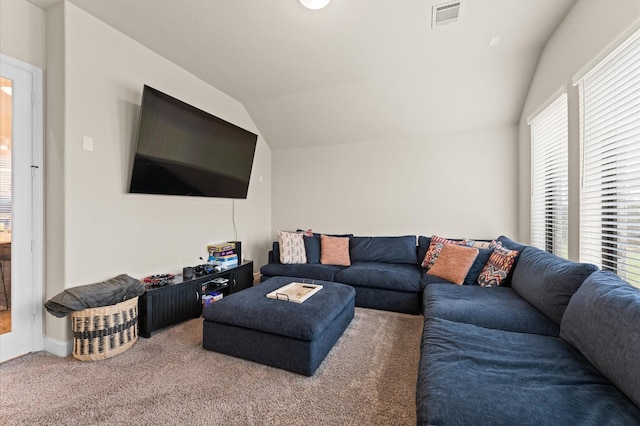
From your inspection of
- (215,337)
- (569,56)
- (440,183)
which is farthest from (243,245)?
(569,56)

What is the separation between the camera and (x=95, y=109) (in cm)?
230

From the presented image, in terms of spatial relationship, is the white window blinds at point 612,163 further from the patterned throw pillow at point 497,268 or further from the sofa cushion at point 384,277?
the sofa cushion at point 384,277

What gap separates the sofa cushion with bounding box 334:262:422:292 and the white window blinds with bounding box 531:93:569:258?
1.35 m

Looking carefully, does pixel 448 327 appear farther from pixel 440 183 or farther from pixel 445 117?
pixel 445 117

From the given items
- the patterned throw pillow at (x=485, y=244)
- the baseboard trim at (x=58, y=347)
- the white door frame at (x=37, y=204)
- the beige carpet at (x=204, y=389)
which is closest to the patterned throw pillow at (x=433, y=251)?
the patterned throw pillow at (x=485, y=244)

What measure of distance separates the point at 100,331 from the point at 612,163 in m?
3.78

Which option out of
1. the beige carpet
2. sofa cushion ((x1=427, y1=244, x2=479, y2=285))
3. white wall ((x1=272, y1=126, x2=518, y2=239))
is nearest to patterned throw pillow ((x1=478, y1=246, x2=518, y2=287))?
sofa cushion ((x1=427, y1=244, x2=479, y2=285))

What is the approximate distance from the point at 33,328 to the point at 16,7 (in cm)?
243

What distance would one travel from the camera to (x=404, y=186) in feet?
13.4

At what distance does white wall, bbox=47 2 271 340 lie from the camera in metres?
2.11

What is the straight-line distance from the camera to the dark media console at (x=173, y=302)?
2354 mm

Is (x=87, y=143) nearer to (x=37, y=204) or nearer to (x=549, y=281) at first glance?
(x=37, y=204)

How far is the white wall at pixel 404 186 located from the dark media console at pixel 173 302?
1.95 metres

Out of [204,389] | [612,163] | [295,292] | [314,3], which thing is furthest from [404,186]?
[204,389]
